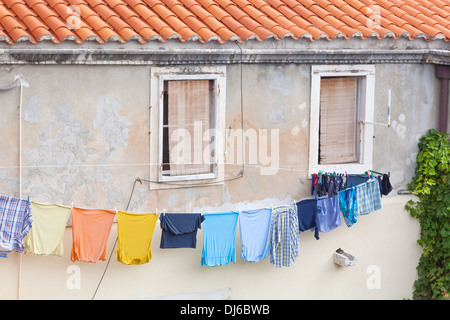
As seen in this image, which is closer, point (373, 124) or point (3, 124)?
point (3, 124)

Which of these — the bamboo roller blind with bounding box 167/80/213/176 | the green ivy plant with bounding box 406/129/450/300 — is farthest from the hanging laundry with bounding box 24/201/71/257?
the green ivy plant with bounding box 406/129/450/300

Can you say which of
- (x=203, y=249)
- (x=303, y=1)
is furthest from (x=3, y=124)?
(x=303, y=1)

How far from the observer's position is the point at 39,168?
475 inches

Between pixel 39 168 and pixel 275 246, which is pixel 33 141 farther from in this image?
pixel 275 246

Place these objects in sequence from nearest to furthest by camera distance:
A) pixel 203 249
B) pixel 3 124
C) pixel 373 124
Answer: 1. pixel 3 124
2. pixel 203 249
3. pixel 373 124

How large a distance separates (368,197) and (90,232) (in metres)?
4.50

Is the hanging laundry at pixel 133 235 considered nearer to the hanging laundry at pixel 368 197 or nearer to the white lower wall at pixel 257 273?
the white lower wall at pixel 257 273

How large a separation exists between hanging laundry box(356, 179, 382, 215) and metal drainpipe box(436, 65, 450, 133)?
Result: 1583 millimetres

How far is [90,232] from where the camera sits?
1220 centimetres

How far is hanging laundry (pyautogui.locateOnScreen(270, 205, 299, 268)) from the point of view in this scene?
13086mm

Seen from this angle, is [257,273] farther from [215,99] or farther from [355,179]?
[215,99]

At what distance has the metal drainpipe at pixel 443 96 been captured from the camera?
14203 mm

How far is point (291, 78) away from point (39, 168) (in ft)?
13.3

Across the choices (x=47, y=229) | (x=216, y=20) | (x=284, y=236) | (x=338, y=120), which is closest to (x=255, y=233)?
(x=284, y=236)
